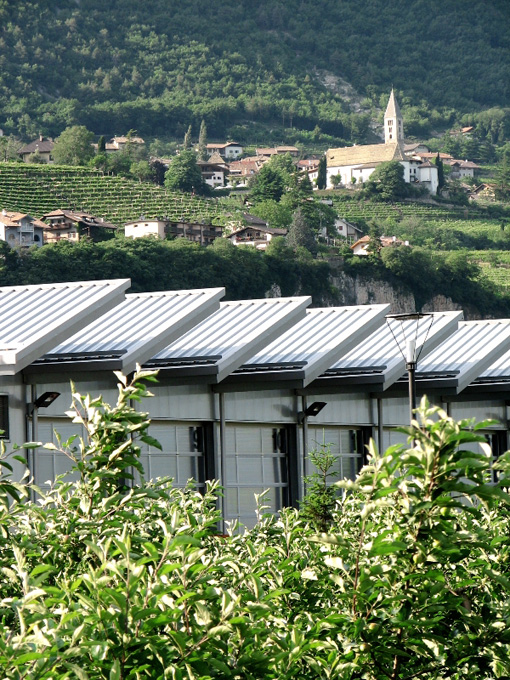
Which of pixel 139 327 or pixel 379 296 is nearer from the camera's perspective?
pixel 139 327

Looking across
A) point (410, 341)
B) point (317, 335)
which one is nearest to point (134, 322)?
point (410, 341)

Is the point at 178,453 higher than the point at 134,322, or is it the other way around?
the point at 134,322

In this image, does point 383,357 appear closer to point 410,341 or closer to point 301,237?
point 410,341

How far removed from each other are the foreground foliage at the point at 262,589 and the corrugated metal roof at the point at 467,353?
19190 millimetres

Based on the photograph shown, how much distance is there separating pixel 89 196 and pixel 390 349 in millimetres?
163145

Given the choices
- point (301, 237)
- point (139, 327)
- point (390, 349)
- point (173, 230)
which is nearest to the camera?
point (139, 327)

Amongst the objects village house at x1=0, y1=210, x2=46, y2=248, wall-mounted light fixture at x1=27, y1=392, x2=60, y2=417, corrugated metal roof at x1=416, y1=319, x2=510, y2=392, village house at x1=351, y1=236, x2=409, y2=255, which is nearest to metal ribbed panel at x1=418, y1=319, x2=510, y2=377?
corrugated metal roof at x1=416, y1=319, x2=510, y2=392

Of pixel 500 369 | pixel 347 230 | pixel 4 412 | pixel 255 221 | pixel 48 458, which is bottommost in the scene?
pixel 48 458

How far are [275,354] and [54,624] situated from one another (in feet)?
59.0

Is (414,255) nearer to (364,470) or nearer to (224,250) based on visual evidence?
(224,250)

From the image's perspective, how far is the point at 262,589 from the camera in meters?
4.88

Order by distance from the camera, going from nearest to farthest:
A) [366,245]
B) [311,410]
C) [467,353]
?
[311,410]
[467,353]
[366,245]

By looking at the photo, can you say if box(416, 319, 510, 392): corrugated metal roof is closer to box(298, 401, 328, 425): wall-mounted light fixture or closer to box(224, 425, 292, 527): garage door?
box(298, 401, 328, 425): wall-mounted light fixture

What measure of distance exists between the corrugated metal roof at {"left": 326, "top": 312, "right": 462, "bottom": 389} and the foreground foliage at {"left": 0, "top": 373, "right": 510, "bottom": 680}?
17393 mm
